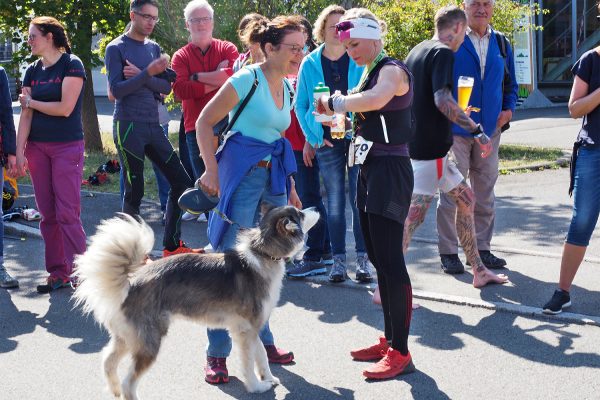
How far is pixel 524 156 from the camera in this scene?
1387cm

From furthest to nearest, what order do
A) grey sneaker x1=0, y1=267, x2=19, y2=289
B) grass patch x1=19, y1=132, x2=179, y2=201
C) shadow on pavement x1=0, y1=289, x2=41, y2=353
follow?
grass patch x1=19, y1=132, x2=179, y2=201 < grey sneaker x1=0, y1=267, x2=19, y2=289 < shadow on pavement x1=0, y1=289, x2=41, y2=353

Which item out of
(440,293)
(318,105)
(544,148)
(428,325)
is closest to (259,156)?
(318,105)

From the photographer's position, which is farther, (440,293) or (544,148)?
(544,148)

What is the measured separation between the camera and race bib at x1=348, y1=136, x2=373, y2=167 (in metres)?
4.65

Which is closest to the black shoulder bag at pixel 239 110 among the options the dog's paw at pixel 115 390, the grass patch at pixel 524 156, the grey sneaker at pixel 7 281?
the dog's paw at pixel 115 390

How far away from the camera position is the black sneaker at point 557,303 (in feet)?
18.3

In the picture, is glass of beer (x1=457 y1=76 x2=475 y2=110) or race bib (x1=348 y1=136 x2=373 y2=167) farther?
glass of beer (x1=457 y1=76 x2=475 y2=110)

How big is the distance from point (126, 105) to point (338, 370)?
11.9ft

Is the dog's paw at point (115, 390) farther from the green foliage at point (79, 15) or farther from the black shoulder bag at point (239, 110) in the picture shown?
the green foliage at point (79, 15)

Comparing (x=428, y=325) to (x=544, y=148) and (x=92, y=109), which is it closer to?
(x=544, y=148)

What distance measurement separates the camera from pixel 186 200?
14.6ft

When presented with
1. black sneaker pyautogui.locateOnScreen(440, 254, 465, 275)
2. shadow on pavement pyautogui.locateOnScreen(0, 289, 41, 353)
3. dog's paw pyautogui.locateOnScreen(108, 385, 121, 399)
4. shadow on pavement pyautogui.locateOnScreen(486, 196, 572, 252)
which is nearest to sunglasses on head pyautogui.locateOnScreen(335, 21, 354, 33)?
dog's paw pyautogui.locateOnScreen(108, 385, 121, 399)

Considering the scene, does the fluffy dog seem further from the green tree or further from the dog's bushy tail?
the green tree

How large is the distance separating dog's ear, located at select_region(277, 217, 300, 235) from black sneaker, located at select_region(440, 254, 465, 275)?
2858mm
